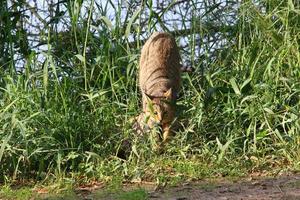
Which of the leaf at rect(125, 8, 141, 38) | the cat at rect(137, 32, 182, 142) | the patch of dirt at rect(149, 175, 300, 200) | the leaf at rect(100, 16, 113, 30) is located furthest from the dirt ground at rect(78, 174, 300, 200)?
the leaf at rect(100, 16, 113, 30)

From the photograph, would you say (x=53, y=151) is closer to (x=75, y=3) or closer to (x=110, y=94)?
(x=110, y=94)

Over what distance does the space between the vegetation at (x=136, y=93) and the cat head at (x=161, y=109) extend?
5.3 inches

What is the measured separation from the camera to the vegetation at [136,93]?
15.0 feet

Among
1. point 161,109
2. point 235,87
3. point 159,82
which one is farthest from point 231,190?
point 159,82

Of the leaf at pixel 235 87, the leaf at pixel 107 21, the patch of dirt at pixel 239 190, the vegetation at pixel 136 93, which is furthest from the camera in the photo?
the leaf at pixel 107 21

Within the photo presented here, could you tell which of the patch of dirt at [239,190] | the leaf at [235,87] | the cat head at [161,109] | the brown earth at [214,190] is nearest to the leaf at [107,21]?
the cat head at [161,109]

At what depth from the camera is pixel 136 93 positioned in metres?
5.38

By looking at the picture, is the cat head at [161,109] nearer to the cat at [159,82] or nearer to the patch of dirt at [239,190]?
the cat at [159,82]

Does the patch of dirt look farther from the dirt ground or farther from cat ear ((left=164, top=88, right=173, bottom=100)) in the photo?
cat ear ((left=164, top=88, right=173, bottom=100))

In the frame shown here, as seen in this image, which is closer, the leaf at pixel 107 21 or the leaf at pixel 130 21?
the leaf at pixel 130 21

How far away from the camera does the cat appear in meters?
4.83

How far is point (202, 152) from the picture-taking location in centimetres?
468

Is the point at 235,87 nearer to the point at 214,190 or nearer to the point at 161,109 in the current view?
the point at 161,109

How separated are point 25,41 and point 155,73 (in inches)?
56.8
